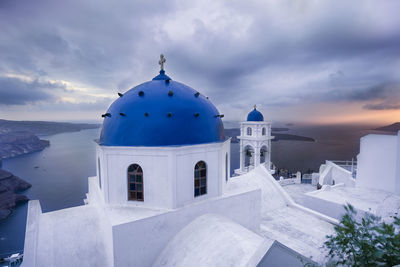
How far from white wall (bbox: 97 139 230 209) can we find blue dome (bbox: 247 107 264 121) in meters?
15.6

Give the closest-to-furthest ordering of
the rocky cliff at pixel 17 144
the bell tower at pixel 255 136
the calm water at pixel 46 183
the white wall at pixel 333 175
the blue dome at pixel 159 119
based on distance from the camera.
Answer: the blue dome at pixel 159 119, the white wall at pixel 333 175, the bell tower at pixel 255 136, the calm water at pixel 46 183, the rocky cliff at pixel 17 144

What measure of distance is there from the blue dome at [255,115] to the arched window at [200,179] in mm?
15470

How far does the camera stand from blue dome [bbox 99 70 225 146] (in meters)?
7.23

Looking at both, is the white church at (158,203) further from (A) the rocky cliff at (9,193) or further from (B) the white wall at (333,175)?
(A) the rocky cliff at (9,193)

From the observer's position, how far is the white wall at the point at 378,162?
12.8m

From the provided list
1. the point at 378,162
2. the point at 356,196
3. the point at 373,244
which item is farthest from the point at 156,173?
the point at 378,162

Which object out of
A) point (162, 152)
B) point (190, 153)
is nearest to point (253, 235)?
point (190, 153)

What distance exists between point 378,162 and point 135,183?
15744 mm

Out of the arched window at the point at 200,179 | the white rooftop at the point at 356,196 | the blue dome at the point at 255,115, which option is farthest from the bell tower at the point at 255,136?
the arched window at the point at 200,179

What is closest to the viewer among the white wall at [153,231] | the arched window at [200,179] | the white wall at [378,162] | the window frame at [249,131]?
the white wall at [153,231]

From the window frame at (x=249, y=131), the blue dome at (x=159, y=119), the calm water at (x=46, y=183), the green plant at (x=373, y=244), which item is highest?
the blue dome at (x=159, y=119)

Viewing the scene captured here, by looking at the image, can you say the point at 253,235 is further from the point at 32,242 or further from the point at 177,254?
the point at 32,242

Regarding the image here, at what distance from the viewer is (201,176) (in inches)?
314

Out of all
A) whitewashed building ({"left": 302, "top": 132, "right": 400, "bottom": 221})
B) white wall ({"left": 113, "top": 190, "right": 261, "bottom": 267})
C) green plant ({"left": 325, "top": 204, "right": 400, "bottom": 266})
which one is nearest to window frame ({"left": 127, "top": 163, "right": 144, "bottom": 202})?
white wall ({"left": 113, "top": 190, "right": 261, "bottom": 267})
